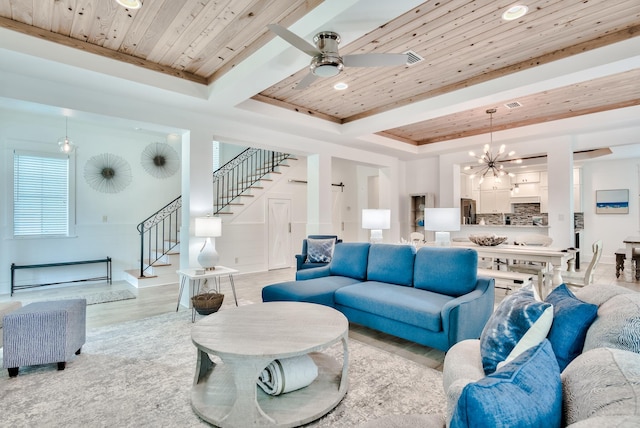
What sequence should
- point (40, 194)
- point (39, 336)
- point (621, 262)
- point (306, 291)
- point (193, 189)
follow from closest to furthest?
point (39, 336), point (306, 291), point (193, 189), point (40, 194), point (621, 262)

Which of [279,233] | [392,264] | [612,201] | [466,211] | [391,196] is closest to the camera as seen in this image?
[392,264]

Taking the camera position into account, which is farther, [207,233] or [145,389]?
[207,233]

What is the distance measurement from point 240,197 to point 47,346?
4.85 m

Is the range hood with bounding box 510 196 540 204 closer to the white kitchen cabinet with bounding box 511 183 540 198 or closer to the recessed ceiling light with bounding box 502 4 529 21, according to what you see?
the white kitchen cabinet with bounding box 511 183 540 198

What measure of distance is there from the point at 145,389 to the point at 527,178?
398 inches

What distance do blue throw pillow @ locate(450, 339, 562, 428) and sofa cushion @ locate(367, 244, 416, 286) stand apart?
257cm

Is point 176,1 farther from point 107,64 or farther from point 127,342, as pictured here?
point 127,342

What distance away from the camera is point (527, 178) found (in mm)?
9141

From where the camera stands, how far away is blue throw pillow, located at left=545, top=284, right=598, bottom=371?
1.29 meters

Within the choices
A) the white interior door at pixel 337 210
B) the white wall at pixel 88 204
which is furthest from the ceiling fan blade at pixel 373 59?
the white interior door at pixel 337 210

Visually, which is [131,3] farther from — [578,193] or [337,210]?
[578,193]

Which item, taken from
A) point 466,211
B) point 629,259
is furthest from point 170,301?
point 629,259

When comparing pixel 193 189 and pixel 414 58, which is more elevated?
pixel 414 58

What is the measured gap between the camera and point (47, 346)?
2.48 m
